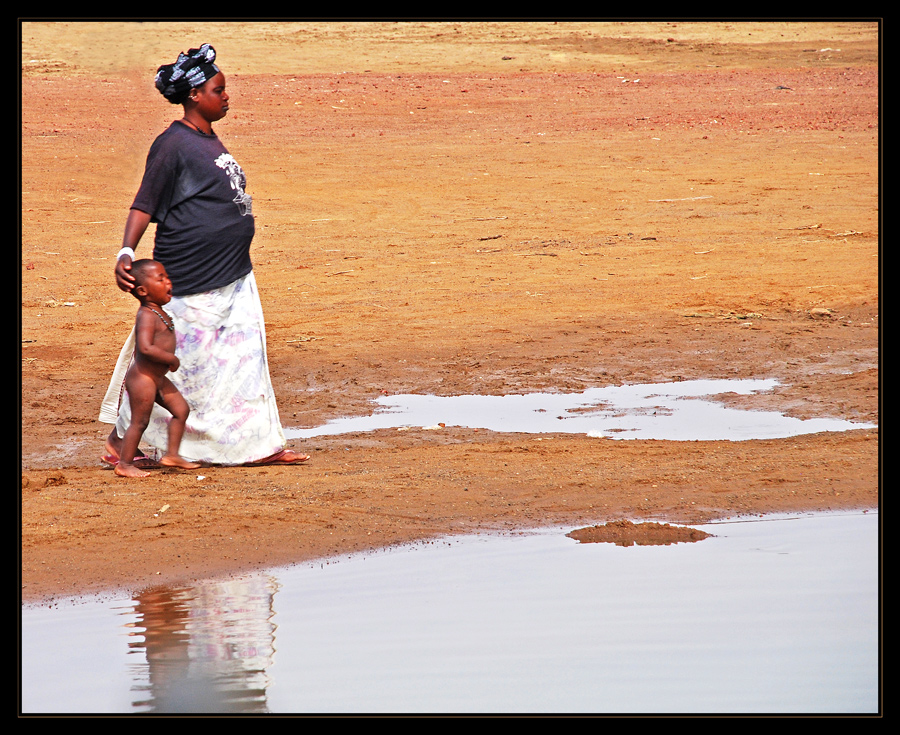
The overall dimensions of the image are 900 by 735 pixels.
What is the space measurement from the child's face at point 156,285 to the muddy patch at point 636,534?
1.96 m

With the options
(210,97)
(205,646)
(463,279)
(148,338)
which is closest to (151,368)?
(148,338)

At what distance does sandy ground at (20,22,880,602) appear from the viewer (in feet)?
18.2

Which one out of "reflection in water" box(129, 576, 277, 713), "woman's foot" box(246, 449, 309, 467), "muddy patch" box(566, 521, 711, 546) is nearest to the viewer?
"reflection in water" box(129, 576, 277, 713)

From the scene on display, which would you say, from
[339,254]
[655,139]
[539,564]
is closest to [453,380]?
[539,564]

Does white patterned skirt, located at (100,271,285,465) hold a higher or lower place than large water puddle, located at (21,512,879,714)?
higher

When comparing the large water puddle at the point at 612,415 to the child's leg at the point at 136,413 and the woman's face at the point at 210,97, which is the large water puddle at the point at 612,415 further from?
the woman's face at the point at 210,97

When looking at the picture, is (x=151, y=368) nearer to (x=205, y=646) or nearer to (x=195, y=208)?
(x=195, y=208)

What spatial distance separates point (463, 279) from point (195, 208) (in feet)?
19.1

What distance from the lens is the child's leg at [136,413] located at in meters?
5.62

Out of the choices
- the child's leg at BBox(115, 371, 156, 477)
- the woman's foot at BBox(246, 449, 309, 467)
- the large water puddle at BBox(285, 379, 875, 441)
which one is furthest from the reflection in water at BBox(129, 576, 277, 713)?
the large water puddle at BBox(285, 379, 875, 441)

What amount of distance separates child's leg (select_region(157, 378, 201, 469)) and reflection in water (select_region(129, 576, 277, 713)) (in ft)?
4.25

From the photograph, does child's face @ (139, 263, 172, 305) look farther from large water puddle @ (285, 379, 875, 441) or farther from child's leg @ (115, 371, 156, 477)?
large water puddle @ (285, 379, 875, 441)

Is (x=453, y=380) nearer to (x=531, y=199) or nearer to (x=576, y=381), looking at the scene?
(x=576, y=381)

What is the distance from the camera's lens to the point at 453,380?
8336 millimetres
